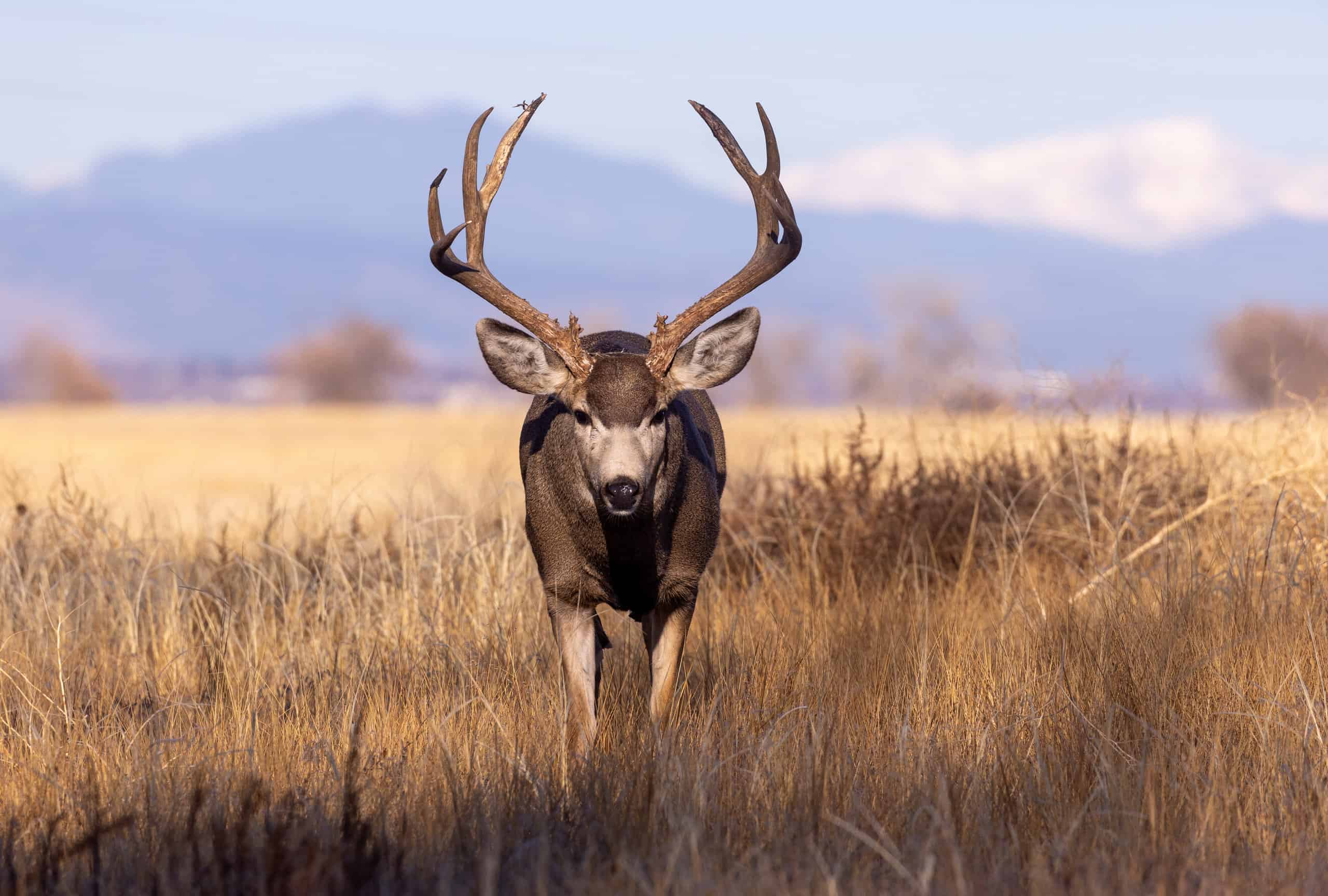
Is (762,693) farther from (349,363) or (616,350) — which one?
(349,363)

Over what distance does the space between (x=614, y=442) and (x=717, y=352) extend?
75 centimetres

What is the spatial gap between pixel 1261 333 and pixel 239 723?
21416 mm

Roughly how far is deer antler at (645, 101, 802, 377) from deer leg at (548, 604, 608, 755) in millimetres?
1015

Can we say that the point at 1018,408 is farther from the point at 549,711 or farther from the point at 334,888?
the point at 334,888

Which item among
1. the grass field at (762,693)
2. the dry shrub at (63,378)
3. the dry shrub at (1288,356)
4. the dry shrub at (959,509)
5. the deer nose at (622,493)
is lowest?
the grass field at (762,693)

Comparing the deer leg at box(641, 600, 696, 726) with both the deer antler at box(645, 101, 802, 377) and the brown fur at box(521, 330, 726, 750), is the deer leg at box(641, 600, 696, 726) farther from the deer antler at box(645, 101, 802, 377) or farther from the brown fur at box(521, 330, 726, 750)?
the deer antler at box(645, 101, 802, 377)

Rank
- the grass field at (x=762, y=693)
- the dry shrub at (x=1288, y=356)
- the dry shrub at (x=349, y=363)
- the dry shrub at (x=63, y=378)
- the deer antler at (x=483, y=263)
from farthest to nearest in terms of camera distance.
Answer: the dry shrub at (x=349, y=363) → the dry shrub at (x=63, y=378) → the dry shrub at (x=1288, y=356) → the deer antler at (x=483, y=263) → the grass field at (x=762, y=693)

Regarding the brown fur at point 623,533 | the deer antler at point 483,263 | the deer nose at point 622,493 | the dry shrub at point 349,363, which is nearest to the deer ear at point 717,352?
the brown fur at point 623,533

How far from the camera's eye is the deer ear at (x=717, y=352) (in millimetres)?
6098

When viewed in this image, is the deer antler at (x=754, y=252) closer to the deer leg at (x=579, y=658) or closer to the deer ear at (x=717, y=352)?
the deer ear at (x=717, y=352)

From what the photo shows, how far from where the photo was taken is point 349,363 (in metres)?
102

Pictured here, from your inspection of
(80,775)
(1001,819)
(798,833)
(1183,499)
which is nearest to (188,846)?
(80,775)

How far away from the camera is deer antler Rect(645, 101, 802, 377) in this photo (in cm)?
605

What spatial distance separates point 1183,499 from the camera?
8516 mm
